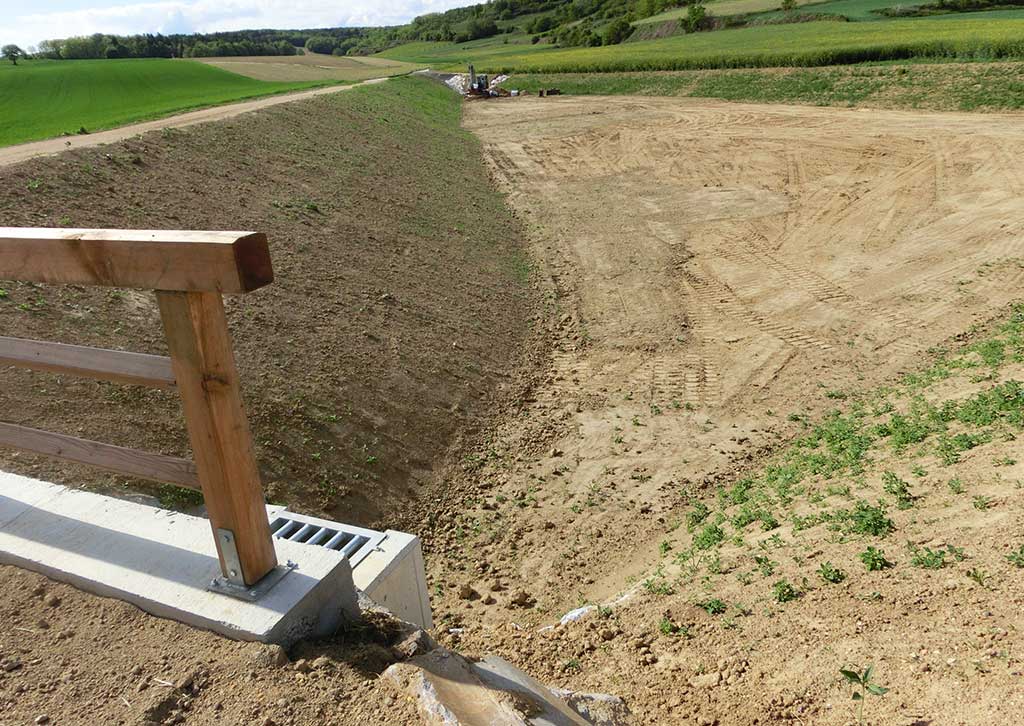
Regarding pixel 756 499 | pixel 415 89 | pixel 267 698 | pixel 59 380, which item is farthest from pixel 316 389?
pixel 415 89

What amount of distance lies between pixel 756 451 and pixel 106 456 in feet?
22.0

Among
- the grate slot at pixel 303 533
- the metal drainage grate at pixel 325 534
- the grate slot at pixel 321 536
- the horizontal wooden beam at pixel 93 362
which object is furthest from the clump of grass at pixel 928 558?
the horizontal wooden beam at pixel 93 362

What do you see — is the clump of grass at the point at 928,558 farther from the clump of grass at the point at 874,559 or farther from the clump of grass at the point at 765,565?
the clump of grass at the point at 765,565

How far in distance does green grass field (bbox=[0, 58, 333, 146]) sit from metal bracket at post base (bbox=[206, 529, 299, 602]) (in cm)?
1815

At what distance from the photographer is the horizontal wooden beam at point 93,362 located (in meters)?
2.75

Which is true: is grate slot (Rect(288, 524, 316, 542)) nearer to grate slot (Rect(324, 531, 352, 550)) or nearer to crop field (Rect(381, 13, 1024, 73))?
grate slot (Rect(324, 531, 352, 550))

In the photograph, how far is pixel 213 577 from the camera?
304 centimetres

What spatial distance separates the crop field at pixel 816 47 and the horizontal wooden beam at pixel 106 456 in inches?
1336

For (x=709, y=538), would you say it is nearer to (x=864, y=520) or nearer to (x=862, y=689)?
(x=864, y=520)

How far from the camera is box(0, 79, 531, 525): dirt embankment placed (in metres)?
6.88

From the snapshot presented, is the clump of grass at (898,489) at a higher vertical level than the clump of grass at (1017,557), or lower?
lower

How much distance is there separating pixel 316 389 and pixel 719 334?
6.30 metres

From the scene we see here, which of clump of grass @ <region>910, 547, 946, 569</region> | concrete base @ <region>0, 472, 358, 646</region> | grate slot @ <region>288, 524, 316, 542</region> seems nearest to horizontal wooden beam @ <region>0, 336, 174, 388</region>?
concrete base @ <region>0, 472, 358, 646</region>

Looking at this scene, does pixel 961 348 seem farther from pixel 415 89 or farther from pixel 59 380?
pixel 415 89
